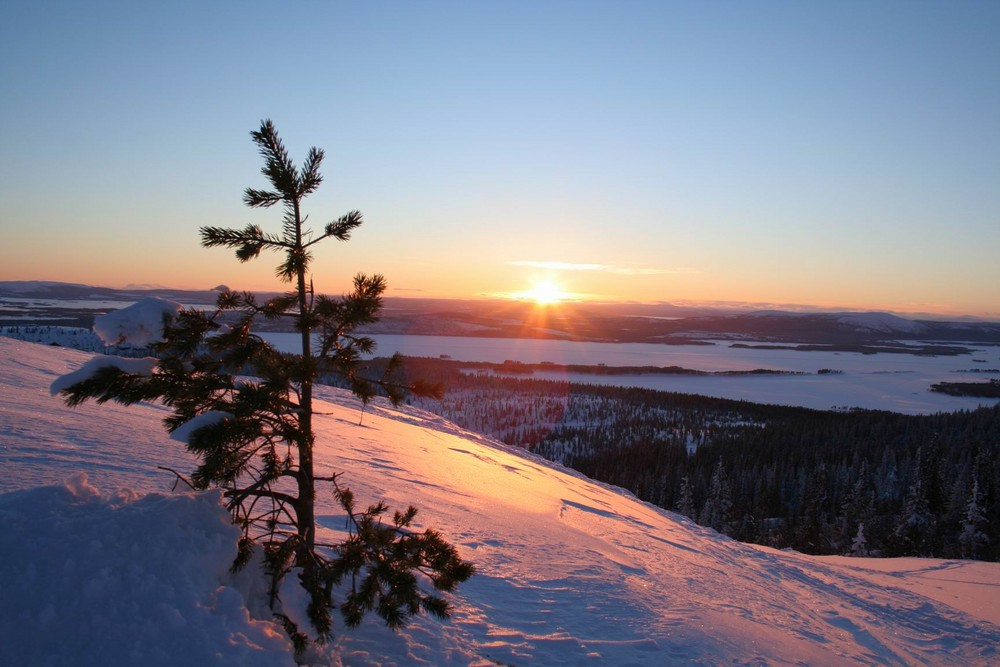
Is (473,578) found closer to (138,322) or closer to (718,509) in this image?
(138,322)

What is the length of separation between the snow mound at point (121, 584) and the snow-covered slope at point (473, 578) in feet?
0.03

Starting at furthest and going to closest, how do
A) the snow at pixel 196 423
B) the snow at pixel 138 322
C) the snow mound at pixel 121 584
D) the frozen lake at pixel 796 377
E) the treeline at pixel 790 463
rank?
the frozen lake at pixel 796 377, the treeline at pixel 790 463, the snow at pixel 138 322, the snow at pixel 196 423, the snow mound at pixel 121 584

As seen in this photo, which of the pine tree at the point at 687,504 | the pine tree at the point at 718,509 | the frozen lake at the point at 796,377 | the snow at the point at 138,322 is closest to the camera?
the snow at the point at 138,322

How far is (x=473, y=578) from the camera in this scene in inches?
269

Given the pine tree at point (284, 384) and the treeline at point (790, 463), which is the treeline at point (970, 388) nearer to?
the treeline at point (790, 463)

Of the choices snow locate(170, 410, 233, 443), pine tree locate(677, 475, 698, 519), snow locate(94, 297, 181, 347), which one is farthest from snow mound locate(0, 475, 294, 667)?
pine tree locate(677, 475, 698, 519)

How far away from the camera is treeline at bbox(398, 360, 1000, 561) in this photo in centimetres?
4372

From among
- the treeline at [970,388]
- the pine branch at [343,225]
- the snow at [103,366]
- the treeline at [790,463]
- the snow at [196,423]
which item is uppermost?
the pine branch at [343,225]

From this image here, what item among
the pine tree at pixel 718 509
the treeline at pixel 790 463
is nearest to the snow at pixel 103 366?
the treeline at pixel 790 463

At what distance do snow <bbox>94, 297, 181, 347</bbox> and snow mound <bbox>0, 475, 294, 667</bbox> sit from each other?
3.40 feet

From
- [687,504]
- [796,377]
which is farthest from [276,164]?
[796,377]

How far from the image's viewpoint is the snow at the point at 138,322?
340 centimetres

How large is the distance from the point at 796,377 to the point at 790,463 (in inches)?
4062

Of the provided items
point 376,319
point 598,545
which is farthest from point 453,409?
point 376,319
